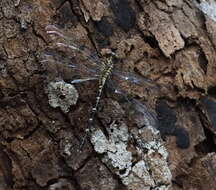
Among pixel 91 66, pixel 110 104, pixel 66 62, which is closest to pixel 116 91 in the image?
pixel 110 104

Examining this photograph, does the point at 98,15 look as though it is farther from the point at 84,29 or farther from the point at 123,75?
the point at 123,75

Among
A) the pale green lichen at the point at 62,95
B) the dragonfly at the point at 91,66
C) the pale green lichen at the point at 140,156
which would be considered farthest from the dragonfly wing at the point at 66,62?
the pale green lichen at the point at 140,156

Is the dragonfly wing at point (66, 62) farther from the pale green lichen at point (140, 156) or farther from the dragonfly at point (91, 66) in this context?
the pale green lichen at point (140, 156)

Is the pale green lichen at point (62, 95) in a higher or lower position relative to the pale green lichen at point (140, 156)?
higher

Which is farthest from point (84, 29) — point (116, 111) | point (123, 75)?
point (116, 111)

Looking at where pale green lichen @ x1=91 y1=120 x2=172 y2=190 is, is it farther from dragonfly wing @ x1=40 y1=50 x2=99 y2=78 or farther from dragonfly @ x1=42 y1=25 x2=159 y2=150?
dragonfly wing @ x1=40 y1=50 x2=99 y2=78

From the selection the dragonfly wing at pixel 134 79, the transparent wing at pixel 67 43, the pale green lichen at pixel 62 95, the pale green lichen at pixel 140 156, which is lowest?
the pale green lichen at pixel 140 156
